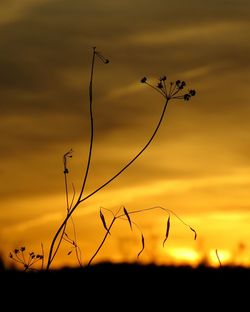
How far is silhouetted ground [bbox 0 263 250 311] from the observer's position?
4758mm

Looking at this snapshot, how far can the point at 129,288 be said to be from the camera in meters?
4.99

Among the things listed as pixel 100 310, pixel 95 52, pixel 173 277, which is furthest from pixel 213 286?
pixel 95 52

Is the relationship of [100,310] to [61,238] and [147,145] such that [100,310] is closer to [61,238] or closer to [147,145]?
[61,238]

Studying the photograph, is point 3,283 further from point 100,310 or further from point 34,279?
point 100,310

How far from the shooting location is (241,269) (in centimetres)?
564

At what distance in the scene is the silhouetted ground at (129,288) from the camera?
15.6 ft

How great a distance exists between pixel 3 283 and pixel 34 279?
0.68 feet

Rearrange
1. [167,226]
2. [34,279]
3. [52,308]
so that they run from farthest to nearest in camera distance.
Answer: [167,226], [34,279], [52,308]

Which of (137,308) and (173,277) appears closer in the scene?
(137,308)

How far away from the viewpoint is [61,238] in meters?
5.05

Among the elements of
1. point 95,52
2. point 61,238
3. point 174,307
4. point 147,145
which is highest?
point 95,52

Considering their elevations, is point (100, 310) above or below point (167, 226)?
below

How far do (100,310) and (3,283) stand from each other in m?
0.73

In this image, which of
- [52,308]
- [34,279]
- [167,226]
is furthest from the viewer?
[167,226]
